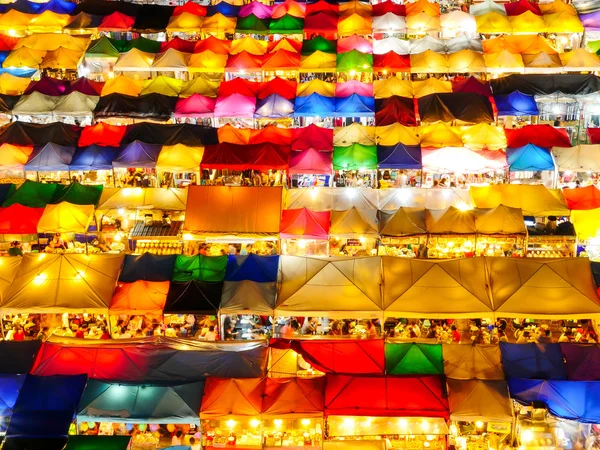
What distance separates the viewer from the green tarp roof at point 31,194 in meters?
21.9

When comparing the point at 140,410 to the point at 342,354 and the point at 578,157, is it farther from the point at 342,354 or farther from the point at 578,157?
the point at 578,157

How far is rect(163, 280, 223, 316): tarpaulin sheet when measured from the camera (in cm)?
1734

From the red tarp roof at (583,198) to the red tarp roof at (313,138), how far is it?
24.4 feet

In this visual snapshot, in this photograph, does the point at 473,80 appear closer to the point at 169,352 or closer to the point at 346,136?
the point at 346,136

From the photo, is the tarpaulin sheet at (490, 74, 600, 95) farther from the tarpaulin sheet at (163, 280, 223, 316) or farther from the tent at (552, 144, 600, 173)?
the tarpaulin sheet at (163, 280, 223, 316)

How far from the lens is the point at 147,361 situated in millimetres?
15172

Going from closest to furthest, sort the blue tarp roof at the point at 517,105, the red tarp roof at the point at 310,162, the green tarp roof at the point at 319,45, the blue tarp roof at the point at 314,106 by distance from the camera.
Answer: the red tarp roof at the point at 310,162
the blue tarp roof at the point at 517,105
the blue tarp roof at the point at 314,106
the green tarp roof at the point at 319,45

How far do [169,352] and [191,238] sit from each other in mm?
5420

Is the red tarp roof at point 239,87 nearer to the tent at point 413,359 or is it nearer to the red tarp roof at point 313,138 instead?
the red tarp roof at point 313,138

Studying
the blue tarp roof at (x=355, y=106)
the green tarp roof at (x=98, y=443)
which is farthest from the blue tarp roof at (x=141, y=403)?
the blue tarp roof at (x=355, y=106)

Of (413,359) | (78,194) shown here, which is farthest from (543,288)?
(78,194)

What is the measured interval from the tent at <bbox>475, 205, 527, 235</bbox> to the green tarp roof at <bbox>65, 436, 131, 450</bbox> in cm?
1104

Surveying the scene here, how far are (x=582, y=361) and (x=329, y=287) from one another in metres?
5.85

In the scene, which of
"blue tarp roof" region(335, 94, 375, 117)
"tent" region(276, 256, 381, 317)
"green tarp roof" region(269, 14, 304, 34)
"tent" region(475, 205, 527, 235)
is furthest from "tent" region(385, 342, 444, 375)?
"green tarp roof" region(269, 14, 304, 34)
